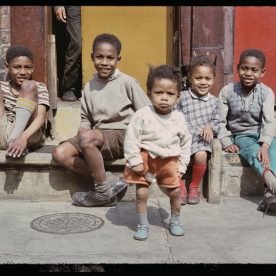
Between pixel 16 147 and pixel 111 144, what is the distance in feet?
2.67

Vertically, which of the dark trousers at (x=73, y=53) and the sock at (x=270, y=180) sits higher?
the dark trousers at (x=73, y=53)

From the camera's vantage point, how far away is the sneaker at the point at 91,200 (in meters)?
4.65

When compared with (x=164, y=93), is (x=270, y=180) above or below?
below

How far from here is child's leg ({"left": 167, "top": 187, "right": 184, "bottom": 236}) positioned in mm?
4016

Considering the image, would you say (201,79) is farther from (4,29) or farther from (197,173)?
(4,29)

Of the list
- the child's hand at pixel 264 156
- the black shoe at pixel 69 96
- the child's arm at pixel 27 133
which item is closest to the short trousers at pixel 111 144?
the child's arm at pixel 27 133

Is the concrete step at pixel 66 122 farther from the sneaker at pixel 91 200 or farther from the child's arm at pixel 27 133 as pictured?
the sneaker at pixel 91 200

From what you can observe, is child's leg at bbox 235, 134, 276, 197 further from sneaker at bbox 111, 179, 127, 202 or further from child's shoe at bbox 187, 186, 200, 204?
sneaker at bbox 111, 179, 127, 202

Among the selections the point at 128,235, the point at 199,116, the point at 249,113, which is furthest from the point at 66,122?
the point at 128,235

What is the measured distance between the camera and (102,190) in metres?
4.59

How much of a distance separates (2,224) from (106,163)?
3.51ft

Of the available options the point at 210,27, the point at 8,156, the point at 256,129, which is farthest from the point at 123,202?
the point at 210,27

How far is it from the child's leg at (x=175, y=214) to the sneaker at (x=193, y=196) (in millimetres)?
699

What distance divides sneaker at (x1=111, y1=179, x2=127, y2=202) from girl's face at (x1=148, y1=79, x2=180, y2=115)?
107 cm
